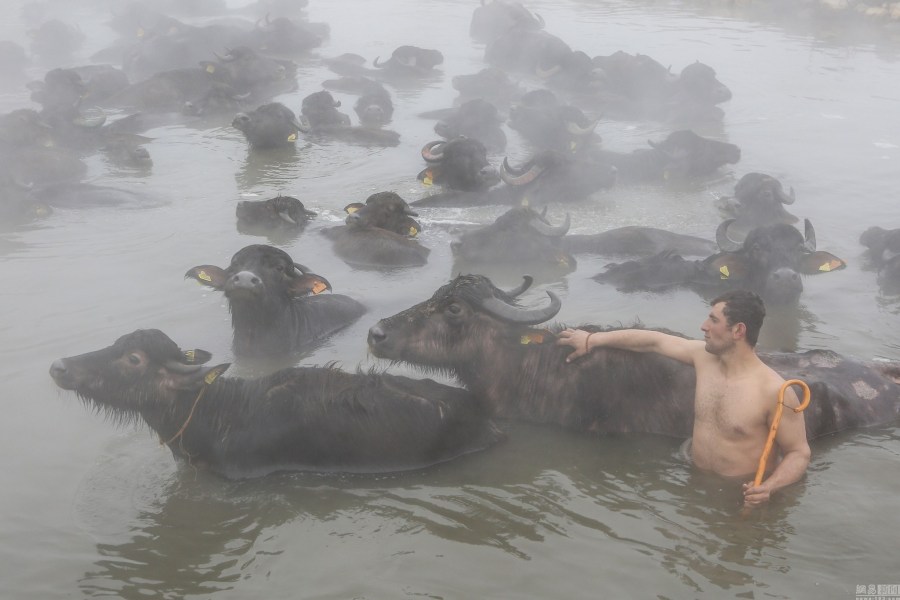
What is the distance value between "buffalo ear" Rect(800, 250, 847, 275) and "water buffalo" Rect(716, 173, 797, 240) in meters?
1.87

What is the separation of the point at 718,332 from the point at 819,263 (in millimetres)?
3387

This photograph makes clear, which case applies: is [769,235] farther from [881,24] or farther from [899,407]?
[881,24]

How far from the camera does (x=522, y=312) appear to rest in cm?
565

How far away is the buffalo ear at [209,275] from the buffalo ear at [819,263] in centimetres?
522

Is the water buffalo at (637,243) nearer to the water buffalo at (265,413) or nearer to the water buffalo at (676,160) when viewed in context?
the water buffalo at (676,160)

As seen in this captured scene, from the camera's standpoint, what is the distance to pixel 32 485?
5145mm

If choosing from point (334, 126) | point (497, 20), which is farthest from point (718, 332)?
point (497, 20)

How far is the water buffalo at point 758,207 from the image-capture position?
9820 millimetres

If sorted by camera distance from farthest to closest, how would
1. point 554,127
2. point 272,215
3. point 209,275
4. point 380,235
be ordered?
point 554,127 → point 272,215 → point 380,235 → point 209,275

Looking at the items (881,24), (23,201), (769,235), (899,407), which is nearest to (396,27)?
(881,24)

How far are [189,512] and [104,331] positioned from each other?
281 cm

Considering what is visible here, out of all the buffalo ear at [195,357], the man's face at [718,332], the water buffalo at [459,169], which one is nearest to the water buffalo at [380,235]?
the water buffalo at [459,169]

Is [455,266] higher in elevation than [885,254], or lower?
lower

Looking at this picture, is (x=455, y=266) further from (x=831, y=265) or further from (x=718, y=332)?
(x=718, y=332)
